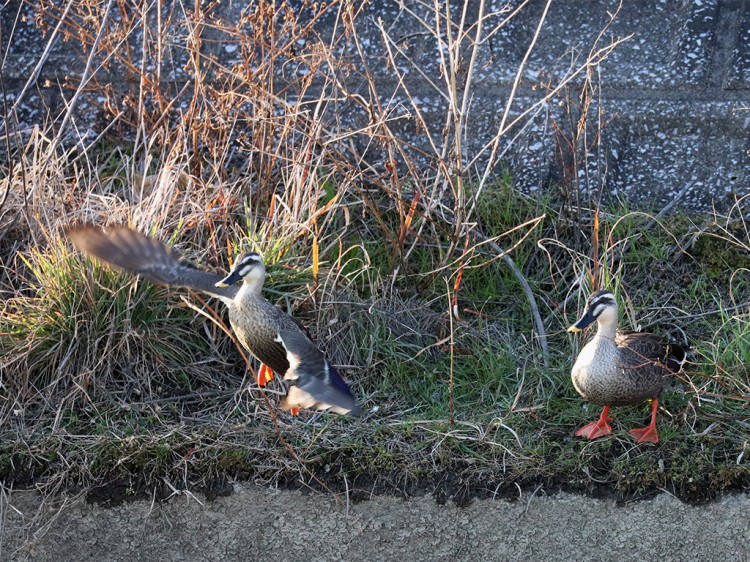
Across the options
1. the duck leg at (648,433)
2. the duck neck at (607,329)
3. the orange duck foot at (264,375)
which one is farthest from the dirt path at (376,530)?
the duck neck at (607,329)

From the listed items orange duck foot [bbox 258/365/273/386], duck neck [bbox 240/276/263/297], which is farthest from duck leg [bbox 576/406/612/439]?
duck neck [bbox 240/276/263/297]

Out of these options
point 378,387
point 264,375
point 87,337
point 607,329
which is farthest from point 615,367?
point 87,337

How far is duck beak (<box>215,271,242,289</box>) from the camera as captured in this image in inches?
169

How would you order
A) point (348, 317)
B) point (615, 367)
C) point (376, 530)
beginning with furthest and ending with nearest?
point (348, 317) < point (376, 530) < point (615, 367)

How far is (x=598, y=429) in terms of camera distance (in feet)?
14.3

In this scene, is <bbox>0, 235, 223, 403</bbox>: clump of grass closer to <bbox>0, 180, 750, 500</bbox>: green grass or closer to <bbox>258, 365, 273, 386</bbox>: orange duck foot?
<bbox>0, 180, 750, 500</bbox>: green grass

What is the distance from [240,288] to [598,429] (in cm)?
164

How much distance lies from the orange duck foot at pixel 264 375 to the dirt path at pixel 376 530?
1.66 feet

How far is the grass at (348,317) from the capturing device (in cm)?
432

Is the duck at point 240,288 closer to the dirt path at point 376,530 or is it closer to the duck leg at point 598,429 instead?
the dirt path at point 376,530

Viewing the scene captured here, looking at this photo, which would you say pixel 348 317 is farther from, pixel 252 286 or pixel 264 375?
pixel 252 286

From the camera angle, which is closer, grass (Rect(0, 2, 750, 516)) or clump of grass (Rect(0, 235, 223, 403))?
grass (Rect(0, 2, 750, 516))

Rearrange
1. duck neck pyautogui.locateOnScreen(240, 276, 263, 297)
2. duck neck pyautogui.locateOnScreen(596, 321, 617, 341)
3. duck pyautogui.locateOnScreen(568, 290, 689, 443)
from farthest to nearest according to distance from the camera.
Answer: duck neck pyautogui.locateOnScreen(240, 276, 263, 297) → duck neck pyautogui.locateOnScreen(596, 321, 617, 341) → duck pyautogui.locateOnScreen(568, 290, 689, 443)

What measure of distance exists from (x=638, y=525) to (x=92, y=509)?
2234mm
